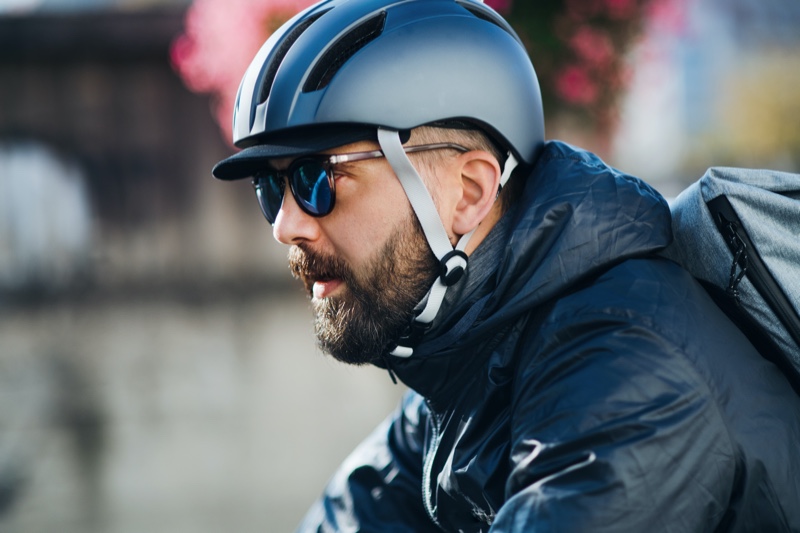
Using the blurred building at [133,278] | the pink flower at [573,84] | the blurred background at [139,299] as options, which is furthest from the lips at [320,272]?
the blurred building at [133,278]

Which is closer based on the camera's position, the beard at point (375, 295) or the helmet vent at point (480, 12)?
the beard at point (375, 295)

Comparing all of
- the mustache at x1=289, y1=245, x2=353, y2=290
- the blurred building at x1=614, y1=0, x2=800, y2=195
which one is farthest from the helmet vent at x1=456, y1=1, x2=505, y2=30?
the blurred building at x1=614, y1=0, x2=800, y2=195

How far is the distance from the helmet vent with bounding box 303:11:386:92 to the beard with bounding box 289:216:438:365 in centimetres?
38

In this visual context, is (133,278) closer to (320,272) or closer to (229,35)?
(229,35)

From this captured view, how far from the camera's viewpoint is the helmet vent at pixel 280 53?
2.10m

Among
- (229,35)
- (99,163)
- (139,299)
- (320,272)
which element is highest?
(99,163)

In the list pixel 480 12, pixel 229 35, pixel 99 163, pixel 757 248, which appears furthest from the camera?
pixel 99 163

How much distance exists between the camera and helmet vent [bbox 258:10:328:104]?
2.10 metres

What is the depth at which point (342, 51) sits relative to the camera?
2.12 meters

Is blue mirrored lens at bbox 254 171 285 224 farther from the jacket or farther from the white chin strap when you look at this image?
the jacket

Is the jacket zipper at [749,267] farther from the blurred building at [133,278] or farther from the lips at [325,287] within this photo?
the blurred building at [133,278]

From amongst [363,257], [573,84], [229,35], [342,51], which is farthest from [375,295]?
[229,35]

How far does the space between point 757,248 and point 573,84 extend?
7.75 feet

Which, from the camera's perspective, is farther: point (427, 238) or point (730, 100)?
point (730, 100)
